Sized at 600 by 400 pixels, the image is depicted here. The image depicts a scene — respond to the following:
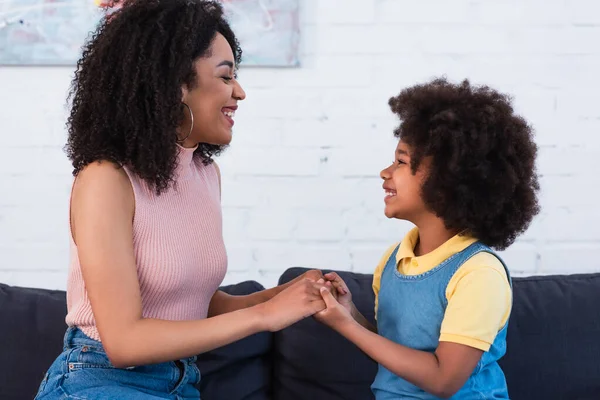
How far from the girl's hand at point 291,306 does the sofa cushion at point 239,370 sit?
431 mm

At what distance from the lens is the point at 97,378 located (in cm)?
139

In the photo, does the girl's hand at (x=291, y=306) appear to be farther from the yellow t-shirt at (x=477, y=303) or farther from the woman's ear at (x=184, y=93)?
the woman's ear at (x=184, y=93)

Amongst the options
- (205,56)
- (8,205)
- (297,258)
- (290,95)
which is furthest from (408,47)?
(8,205)

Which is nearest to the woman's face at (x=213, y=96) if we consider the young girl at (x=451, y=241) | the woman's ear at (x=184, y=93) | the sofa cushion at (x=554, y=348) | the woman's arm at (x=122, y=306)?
the woman's ear at (x=184, y=93)

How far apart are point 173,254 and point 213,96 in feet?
1.07

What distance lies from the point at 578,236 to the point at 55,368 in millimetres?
1502

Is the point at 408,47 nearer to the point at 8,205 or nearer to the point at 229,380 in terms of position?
the point at 229,380

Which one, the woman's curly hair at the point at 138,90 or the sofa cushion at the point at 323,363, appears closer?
the woman's curly hair at the point at 138,90

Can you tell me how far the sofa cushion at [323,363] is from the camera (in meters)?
1.79

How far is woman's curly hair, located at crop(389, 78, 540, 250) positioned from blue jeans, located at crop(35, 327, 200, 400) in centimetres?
59

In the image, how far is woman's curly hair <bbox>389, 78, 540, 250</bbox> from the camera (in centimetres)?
141

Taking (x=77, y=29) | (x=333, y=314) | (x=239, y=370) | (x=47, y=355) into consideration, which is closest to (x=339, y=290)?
(x=333, y=314)

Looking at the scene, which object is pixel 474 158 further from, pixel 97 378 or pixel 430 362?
pixel 97 378

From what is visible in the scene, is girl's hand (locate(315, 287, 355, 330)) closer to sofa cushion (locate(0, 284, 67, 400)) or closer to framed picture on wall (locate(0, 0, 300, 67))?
sofa cushion (locate(0, 284, 67, 400))
